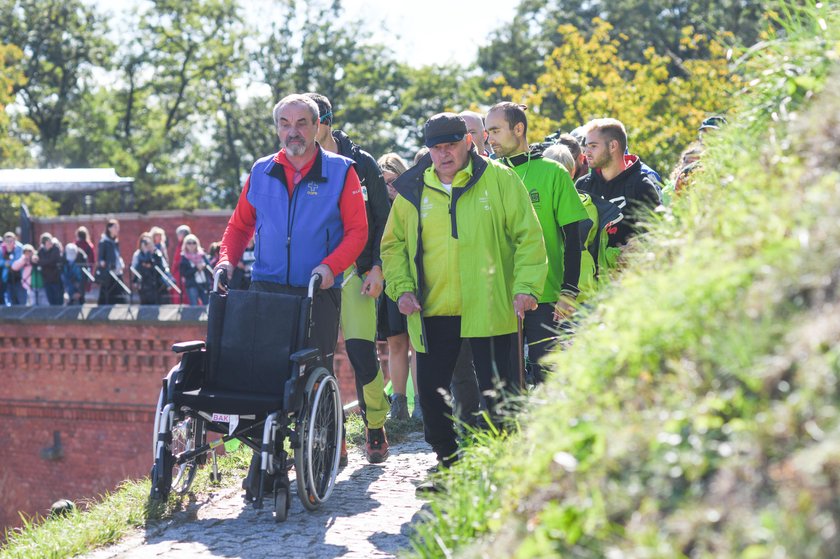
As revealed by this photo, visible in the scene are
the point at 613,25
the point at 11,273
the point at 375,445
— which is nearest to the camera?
the point at 375,445

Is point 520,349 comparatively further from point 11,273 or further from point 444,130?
point 11,273

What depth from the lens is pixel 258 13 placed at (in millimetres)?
48781

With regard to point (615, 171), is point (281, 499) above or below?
below

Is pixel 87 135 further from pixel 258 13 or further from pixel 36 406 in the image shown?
pixel 36 406

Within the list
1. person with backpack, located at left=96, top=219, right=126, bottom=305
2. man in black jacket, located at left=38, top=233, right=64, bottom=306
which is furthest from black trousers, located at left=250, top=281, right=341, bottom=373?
man in black jacket, located at left=38, top=233, right=64, bottom=306

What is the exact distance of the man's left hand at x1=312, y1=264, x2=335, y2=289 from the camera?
6.32 m

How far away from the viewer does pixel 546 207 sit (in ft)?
21.8

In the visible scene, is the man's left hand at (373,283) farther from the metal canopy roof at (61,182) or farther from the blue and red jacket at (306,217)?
the metal canopy roof at (61,182)

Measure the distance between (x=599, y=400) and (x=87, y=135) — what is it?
157 feet

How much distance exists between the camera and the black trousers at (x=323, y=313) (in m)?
6.48

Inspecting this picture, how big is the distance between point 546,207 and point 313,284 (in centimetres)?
148

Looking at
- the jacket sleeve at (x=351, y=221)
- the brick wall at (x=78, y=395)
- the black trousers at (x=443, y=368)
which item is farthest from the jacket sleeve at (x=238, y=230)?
the brick wall at (x=78, y=395)

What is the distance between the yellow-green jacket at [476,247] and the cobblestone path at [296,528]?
1.00 meters

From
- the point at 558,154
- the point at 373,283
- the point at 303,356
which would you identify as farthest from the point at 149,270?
the point at 303,356
